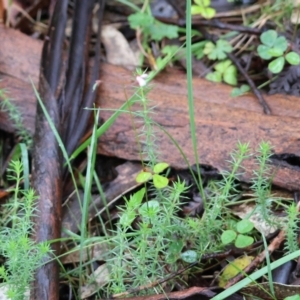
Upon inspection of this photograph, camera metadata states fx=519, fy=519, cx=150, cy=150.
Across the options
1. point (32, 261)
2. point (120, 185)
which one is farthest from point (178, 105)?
point (32, 261)

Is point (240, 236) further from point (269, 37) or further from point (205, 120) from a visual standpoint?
point (269, 37)

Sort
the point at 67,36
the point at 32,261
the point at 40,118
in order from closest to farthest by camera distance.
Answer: the point at 32,261 → the point at 40,118 → the point at 67,36

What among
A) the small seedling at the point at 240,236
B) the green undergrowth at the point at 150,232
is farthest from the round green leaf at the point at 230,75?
the small seedling at the point at 240,236

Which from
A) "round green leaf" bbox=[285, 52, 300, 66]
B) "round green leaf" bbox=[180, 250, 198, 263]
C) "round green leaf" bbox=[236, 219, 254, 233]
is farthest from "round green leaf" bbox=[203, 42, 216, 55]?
"round green leaf" bbox=[180, 250, 198, 263]

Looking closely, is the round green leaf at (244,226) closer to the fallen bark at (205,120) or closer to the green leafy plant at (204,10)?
the fallen bark at (205,120)

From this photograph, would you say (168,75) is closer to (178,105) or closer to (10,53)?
(178,105)

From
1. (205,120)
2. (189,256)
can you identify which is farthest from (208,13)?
(189,256)

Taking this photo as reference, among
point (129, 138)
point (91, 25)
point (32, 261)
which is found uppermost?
point (91, 25)
